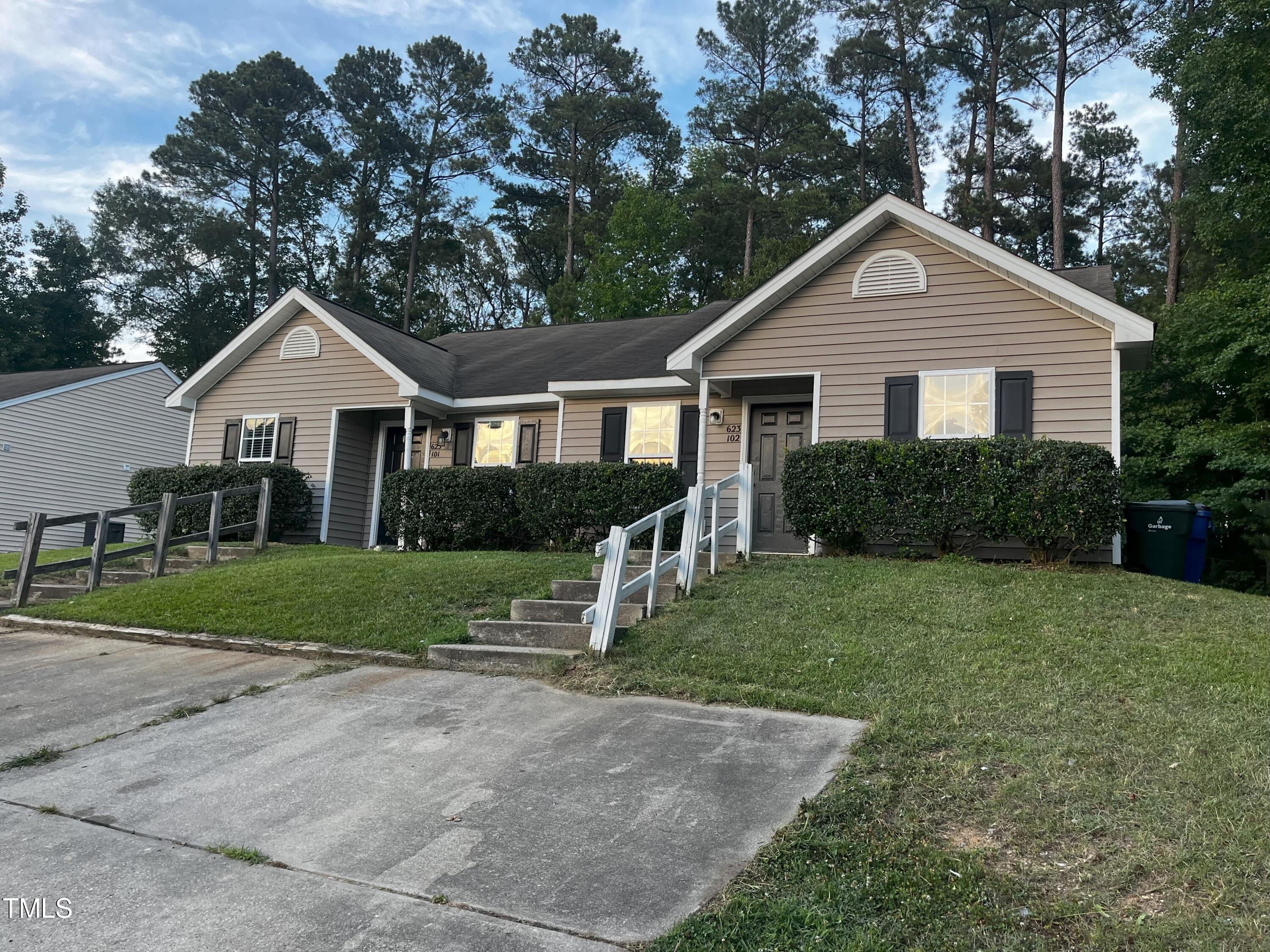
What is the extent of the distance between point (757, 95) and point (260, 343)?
23.3m

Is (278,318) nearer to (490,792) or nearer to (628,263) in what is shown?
(490,792)

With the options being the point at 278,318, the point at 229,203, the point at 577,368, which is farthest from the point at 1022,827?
the point at 229,203

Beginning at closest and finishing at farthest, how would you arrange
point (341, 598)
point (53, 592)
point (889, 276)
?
point (341, 598) < point (53, 592) < point (889, 276)

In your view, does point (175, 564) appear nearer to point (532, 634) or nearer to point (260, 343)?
point (260, 343)

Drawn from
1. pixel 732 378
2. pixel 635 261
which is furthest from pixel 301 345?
pixel 635 261

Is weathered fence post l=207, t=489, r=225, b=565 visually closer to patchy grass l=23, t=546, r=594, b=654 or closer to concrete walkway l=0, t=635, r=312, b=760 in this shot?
patchy grass l=23, t=546, r=594, b=654

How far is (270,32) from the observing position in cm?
3903

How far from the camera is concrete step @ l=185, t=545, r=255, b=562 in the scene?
13320 millimetres

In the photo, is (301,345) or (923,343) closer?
(923,343)

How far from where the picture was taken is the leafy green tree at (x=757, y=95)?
1261 inches

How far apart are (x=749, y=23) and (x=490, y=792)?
34502mm

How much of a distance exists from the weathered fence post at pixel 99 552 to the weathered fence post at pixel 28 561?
0.60 m

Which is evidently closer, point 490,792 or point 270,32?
point 490,792

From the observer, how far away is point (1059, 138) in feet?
86.5
